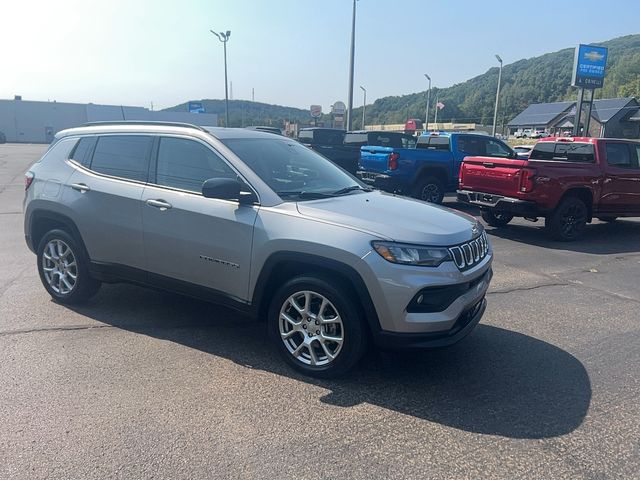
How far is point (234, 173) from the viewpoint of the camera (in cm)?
414

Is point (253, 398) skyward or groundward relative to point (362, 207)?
groundward

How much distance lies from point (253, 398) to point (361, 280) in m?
1.10

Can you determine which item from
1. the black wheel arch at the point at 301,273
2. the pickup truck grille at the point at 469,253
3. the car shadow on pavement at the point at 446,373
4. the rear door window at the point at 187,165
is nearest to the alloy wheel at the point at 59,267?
the car shadow on pavement at the point at 446,373

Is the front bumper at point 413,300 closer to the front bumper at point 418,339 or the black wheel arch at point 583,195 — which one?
the front bumper at point 418,339

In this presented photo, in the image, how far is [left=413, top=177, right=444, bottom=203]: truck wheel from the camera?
41.3 feet

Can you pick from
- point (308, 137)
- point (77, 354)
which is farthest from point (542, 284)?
point (308, 137)

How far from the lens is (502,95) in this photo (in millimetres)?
113812

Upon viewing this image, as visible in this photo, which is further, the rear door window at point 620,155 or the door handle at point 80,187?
the rear door window at point 620,155

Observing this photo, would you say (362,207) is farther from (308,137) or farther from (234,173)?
(308,137)

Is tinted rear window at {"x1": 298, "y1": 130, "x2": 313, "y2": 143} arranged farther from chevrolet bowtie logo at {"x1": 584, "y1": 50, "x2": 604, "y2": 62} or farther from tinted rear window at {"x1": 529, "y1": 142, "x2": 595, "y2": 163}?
chevrolet bowtie logo at {"x1": 584, "y1": 50, "x2": 604, "y2": 62}

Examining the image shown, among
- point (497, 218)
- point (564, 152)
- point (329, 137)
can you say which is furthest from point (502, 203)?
point (329, 137)

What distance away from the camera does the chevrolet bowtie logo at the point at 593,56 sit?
27.7 metres

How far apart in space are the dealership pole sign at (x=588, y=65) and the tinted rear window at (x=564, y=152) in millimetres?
20569

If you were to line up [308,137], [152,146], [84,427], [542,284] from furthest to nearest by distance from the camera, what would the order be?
[308,137] → [542,284] → [152,146] → [84,427]
